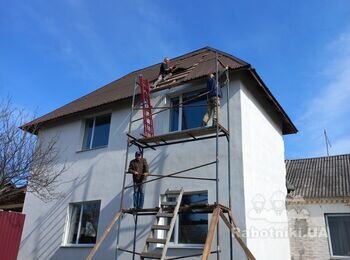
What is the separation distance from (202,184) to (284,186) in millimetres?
4626

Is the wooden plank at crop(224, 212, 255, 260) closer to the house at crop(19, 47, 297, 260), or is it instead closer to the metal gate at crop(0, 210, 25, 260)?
the house at crop(19, 47, 297, 260)

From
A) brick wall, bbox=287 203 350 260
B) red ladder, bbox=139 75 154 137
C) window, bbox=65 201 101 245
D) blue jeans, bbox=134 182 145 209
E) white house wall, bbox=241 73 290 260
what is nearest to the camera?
white house wall, bbox=241 73 290 260

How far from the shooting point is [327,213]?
1088 centimetres

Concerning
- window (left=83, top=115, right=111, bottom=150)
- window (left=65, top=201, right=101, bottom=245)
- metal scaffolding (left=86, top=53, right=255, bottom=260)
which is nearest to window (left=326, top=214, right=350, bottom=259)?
metal scaffolding (left=86, top=53, right=255, bottom=260)

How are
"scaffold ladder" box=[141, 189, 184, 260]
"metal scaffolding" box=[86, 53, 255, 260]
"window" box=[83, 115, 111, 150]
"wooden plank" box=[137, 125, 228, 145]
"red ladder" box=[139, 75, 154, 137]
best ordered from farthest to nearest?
"window" box=[83, 115, 111, 150] → "red ladder" box=[139, 75, 154, 137] → "wooden plank" box=[137, 125, 228, 145] → "metal scaffolding" box=[86, 53, 255, 260] → "scaffold ladder" box=[141, 189, 184, 260]

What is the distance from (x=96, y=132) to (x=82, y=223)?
3205 millimetres

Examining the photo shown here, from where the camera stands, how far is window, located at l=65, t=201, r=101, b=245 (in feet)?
34.1

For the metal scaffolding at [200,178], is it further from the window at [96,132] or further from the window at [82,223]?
the window at [96,132]

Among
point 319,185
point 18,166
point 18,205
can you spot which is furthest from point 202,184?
point 18,205

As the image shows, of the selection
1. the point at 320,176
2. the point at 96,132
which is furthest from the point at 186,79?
the point at 320,176

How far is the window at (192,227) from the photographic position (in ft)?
26.9

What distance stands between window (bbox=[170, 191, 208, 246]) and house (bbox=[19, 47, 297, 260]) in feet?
0.08

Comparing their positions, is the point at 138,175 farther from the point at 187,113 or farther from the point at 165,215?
the point at 187,113

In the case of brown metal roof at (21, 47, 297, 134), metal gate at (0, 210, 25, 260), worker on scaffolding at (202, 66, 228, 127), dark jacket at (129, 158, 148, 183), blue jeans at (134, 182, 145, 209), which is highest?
brown metal roof at (21, 47, 297, 134)
